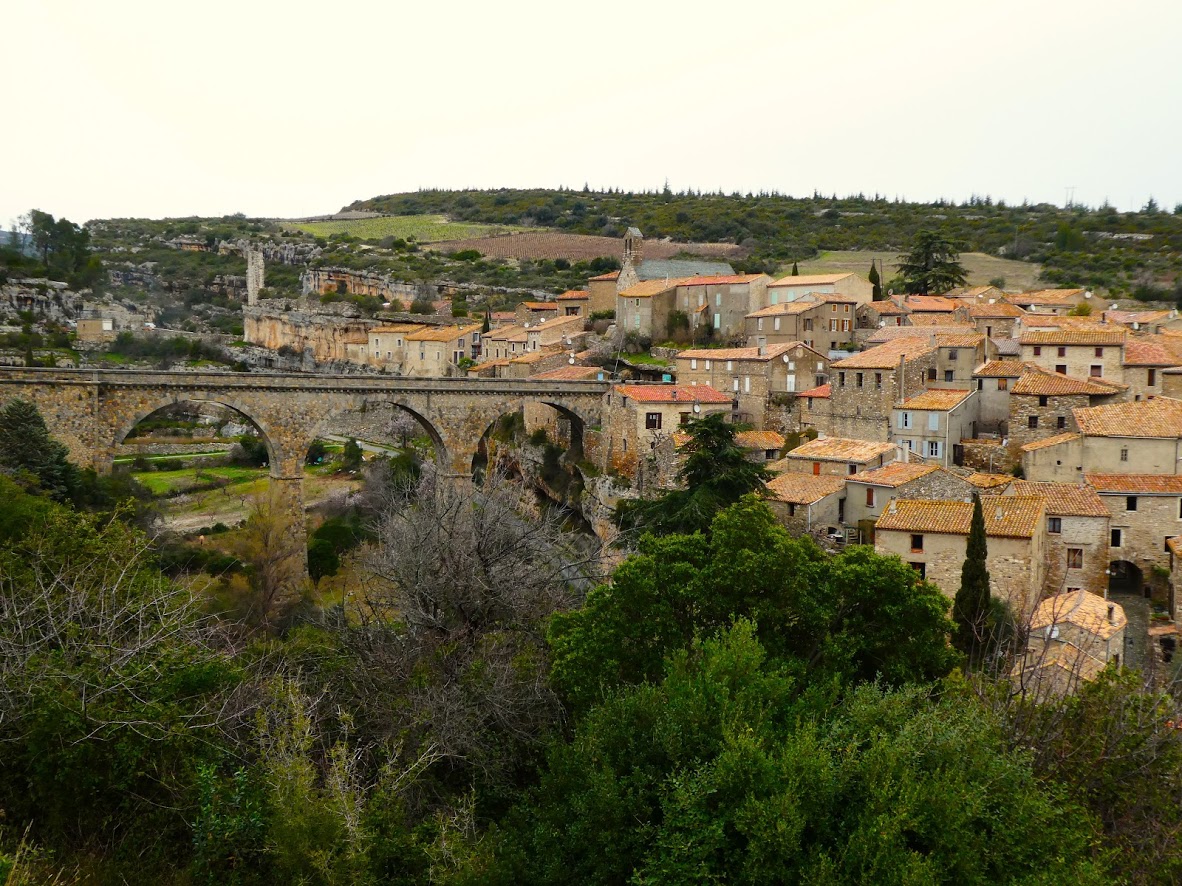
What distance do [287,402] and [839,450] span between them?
17757 mm

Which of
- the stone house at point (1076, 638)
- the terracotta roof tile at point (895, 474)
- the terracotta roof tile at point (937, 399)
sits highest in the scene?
the terracotta roof tile at point (937, 399)

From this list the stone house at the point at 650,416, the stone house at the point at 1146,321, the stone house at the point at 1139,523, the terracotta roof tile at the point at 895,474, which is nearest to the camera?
the stone house at the point at 1139,523

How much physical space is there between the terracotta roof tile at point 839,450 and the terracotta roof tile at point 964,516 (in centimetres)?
441

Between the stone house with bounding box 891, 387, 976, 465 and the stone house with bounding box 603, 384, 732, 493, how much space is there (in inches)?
262

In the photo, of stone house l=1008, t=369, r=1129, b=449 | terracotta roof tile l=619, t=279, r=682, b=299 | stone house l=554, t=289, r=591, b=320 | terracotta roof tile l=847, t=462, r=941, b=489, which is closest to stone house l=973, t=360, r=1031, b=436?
stone house l=1008, t=369, r=1129, b=449

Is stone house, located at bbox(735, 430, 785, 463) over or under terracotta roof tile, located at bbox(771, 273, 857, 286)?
under

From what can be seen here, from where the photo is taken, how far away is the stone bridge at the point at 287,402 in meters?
29.6

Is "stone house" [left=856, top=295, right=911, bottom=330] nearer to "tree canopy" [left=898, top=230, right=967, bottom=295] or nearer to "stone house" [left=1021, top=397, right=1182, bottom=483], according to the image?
"tree canopy" [left=898, top=230, right=967, bottom=295]

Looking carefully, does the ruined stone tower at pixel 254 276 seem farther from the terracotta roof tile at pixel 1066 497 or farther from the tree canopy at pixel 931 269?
the terracotta roof tile at pixel 1066 497

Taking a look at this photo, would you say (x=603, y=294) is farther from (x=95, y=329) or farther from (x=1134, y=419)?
(x=1134, y=419)

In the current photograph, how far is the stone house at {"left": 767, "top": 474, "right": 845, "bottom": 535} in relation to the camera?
87.8 ft

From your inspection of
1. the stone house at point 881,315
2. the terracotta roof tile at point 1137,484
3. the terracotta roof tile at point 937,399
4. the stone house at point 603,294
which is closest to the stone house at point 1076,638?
the terracotta roof tile at point 1137,484

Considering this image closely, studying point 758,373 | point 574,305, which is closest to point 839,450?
point 758,373

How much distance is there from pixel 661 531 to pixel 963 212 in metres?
90.7
